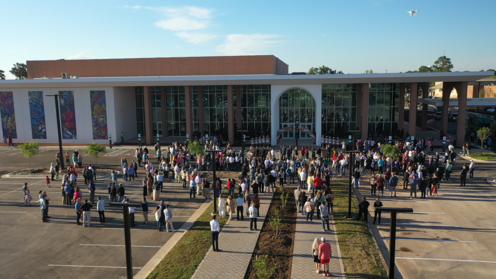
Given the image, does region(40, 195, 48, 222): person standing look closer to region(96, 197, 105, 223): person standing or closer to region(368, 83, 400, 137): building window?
region(96, 197, 105, 223): person standing

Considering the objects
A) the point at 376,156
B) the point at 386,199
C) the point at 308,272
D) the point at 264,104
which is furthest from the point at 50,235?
the point at 264,104

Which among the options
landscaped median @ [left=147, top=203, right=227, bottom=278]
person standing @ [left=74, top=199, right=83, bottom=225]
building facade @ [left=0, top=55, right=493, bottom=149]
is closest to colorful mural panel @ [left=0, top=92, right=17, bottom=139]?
building facade @ [left=0, top=55, right=493, bottom=149]

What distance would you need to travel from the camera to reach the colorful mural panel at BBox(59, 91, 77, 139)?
3769cm

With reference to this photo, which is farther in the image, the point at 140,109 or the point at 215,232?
the point at 140,109

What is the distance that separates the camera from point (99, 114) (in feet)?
124

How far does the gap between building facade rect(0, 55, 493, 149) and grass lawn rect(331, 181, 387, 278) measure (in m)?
Answer: 19.0

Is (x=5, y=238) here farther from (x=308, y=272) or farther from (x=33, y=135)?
(x=33, y=135)

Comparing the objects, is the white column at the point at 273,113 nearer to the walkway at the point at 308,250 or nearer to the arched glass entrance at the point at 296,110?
the arched glass entrance at the point at 296,110

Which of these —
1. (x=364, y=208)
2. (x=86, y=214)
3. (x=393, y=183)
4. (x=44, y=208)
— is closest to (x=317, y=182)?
(x=364, y=208)

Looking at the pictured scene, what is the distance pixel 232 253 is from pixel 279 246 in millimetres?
1784

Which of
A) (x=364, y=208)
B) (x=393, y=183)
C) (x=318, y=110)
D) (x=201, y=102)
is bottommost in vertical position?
(x=364, y=208)

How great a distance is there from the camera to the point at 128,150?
3488 cm

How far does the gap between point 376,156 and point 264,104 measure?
714 inches

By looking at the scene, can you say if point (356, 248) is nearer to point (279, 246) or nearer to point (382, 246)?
point (382, 246)
